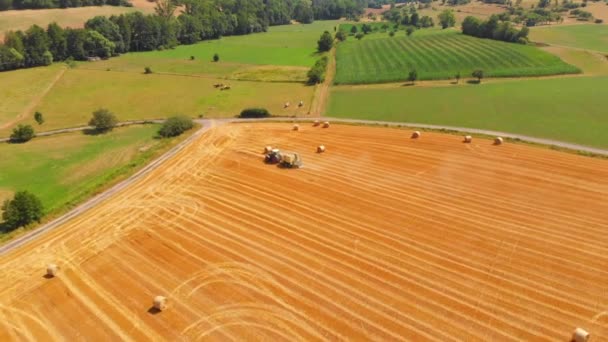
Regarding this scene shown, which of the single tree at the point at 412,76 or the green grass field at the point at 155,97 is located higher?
the single tree at the point at 412,76

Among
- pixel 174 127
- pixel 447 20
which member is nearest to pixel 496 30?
pixel 447 20

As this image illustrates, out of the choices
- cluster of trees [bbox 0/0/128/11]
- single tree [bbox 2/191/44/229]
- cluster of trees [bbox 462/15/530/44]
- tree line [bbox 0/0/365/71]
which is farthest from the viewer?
cluster of trees [bbox 0/0/128/11]

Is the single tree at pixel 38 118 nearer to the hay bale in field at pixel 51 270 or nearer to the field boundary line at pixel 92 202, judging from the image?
the field boundary line at pixel 92 202

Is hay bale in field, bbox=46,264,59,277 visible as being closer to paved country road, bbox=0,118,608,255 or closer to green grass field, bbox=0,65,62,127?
paved country road, bbox=0,118,608,255

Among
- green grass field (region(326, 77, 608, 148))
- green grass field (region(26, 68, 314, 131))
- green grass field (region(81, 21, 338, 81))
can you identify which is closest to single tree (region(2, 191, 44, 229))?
green grass field (region(26, 68, 314, 131))

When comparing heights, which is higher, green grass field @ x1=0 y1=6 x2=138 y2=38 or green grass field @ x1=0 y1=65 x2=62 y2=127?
green grass field @ x1=0 y1=6 x2=138 y2=38

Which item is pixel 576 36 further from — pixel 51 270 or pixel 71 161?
pixel 51 270

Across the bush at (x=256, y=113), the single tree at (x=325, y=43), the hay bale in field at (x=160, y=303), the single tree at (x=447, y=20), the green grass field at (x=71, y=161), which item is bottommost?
the green grass field at (x=71, y=161)

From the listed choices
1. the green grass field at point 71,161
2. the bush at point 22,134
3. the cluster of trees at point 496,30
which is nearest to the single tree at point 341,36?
the cluster of trees at point 496,30
